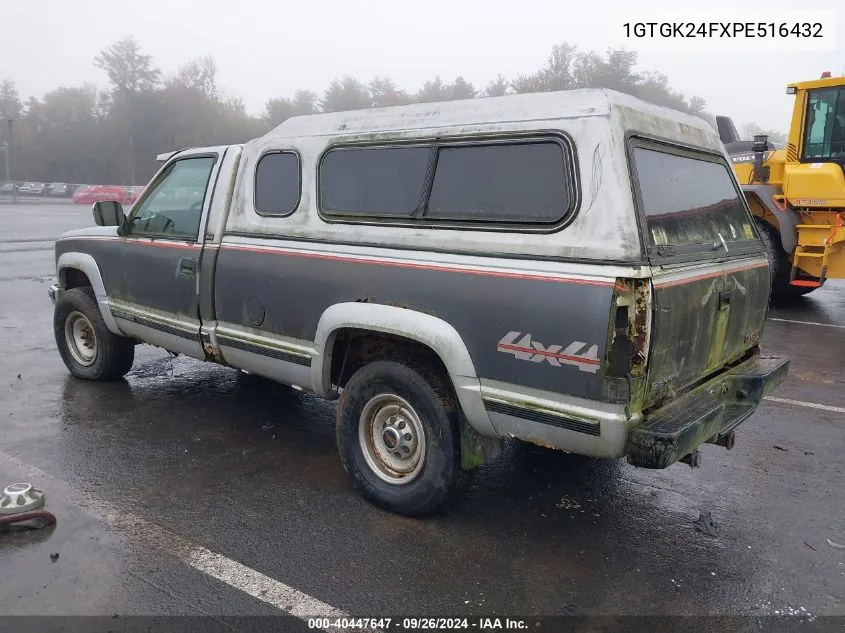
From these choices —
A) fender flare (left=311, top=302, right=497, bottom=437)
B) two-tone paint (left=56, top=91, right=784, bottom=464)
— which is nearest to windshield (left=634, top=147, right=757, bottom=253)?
two-tone paint (left=56, top=91, right=784, bottom=464)

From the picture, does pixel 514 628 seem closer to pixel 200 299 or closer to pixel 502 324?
pixel 502 324

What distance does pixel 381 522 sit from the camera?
3.67 meters

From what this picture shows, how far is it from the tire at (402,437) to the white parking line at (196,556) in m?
0.84

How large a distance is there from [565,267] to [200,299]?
2736 millimetres

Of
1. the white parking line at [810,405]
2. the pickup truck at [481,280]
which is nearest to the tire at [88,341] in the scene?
the pickup truck at [481,280]

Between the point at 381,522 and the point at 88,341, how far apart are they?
12.4ft

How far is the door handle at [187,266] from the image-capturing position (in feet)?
15.4

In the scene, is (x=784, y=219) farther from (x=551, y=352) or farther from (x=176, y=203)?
(x=176, y=203)

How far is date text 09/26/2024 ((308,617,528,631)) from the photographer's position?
112 inches

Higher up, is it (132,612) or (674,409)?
(674,409)

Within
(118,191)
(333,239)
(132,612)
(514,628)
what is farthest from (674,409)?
(118,191)

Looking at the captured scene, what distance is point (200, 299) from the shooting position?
4.69 m

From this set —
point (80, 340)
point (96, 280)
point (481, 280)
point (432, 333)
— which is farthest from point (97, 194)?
point (481, 280)

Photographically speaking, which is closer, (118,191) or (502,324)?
(502,324)
